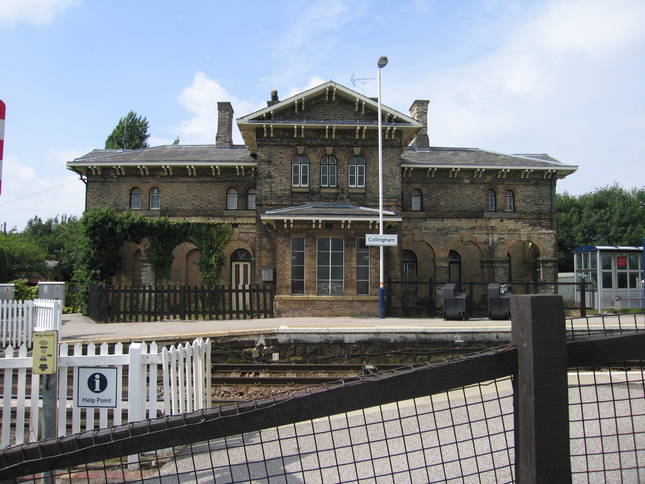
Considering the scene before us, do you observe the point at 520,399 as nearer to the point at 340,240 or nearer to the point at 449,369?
the point at 449,369

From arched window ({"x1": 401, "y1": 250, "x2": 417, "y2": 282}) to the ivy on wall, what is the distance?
9137 millimetres

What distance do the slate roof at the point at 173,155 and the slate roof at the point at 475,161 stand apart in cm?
870

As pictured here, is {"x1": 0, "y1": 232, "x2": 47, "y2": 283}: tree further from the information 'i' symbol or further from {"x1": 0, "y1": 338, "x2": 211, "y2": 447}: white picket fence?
the information 'i' symbol

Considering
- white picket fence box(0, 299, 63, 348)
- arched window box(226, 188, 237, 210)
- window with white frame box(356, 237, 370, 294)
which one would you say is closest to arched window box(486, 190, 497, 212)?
window with white frame box(356, 237, 370, 294)

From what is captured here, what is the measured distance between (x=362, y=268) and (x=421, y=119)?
13.6m

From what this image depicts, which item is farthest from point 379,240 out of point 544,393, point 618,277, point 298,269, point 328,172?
point 544,393

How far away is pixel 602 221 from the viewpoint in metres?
41.3

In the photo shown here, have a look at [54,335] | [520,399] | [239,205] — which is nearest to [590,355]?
[520,399]

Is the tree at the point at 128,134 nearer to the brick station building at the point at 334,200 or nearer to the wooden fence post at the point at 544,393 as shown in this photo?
the brick station building at the point at 334,200

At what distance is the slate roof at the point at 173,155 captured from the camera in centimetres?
2348

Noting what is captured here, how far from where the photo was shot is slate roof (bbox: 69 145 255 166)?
23484 millimetres

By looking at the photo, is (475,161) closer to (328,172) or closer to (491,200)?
(491,200)

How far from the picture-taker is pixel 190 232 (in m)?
22.0

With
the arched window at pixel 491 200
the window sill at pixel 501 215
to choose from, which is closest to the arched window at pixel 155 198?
the window sill at pixel 501 215
